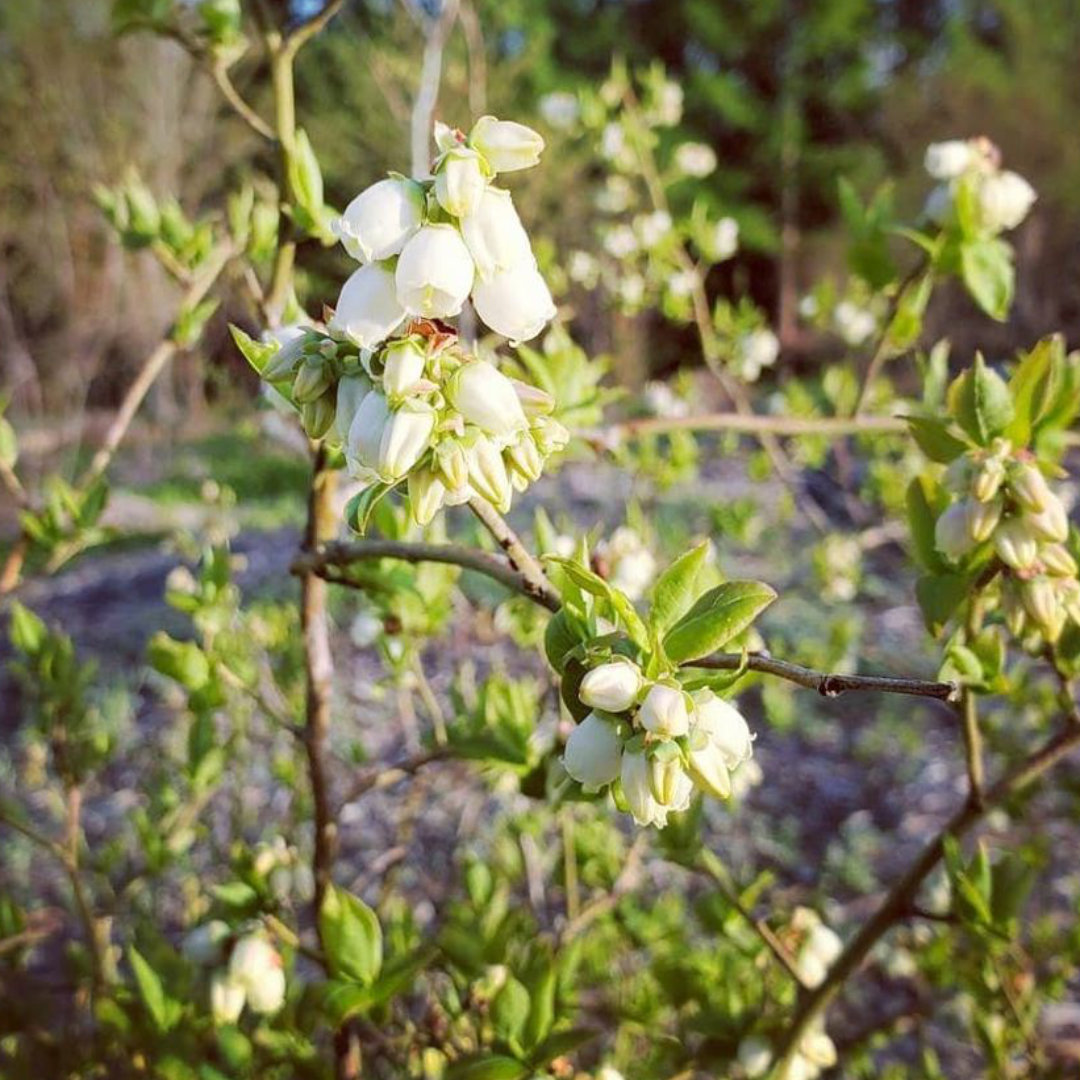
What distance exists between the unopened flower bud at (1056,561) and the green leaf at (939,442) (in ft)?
0.33

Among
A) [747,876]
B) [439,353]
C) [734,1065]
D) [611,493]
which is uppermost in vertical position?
[439,353]

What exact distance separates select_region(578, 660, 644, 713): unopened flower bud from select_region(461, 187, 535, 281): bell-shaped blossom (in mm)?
235

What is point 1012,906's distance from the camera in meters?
0.99

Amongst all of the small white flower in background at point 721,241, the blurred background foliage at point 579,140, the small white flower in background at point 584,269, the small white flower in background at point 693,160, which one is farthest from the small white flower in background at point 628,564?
the blurred background foliage at point 579,140

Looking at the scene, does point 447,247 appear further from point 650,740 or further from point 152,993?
point 152,993

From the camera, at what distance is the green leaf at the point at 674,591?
0.70 m

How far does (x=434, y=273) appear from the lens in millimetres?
609

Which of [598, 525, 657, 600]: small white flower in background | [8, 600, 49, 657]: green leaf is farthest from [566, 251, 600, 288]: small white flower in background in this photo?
[8, 600, 49, 657]: green leaf

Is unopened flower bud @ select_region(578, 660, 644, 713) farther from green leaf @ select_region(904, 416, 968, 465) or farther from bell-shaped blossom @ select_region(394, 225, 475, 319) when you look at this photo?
green leaf @ select_region(904, 416, 968, 465)

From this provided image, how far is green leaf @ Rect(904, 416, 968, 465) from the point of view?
0.88 m

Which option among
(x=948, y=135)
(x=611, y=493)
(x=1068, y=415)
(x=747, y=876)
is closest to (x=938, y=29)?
(x=948, y=135)

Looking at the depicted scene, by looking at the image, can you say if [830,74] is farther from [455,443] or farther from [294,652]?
[455,443]

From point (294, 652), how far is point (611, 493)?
4.88 metres

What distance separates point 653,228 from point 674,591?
2136 millimetres
